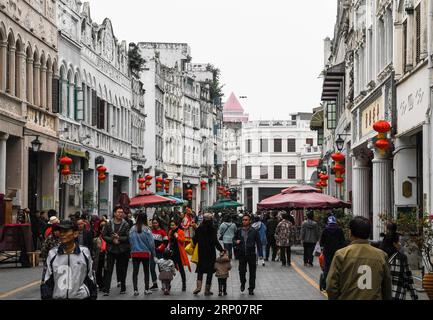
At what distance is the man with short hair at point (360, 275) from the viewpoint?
9.71 metres

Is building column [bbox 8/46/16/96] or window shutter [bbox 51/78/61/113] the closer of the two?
building column [bbox 8/46/16/96]

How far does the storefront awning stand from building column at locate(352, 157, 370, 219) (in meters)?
10.6

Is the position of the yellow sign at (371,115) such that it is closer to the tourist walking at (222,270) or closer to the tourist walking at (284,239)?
the tourist walking at (284,239)

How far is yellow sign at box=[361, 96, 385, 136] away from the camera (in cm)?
3112

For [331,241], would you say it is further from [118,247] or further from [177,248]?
[118,247]

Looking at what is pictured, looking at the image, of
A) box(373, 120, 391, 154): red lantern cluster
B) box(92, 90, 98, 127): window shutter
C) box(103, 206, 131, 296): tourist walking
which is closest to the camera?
box(103, 206, 131, 296): tourist walking

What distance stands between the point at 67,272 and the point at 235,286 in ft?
44.3

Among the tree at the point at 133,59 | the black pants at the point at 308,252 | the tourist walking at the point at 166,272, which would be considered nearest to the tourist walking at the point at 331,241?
the tourist walking at the point at 166,272

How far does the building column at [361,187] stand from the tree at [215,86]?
62591 mm

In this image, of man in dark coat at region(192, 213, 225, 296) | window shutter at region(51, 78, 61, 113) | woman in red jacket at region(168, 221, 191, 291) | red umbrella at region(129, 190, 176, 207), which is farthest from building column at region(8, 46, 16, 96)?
man in dark coat at region(192, 213, 225, 296)

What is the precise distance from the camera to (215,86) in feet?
339

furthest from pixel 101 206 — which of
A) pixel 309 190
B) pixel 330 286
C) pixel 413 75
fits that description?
pixel 330 286

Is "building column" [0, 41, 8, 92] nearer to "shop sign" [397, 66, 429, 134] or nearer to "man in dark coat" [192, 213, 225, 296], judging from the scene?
"shop sign" [397, 66, 429, 134]

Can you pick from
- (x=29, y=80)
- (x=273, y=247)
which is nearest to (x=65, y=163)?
(x=29, y=80)
